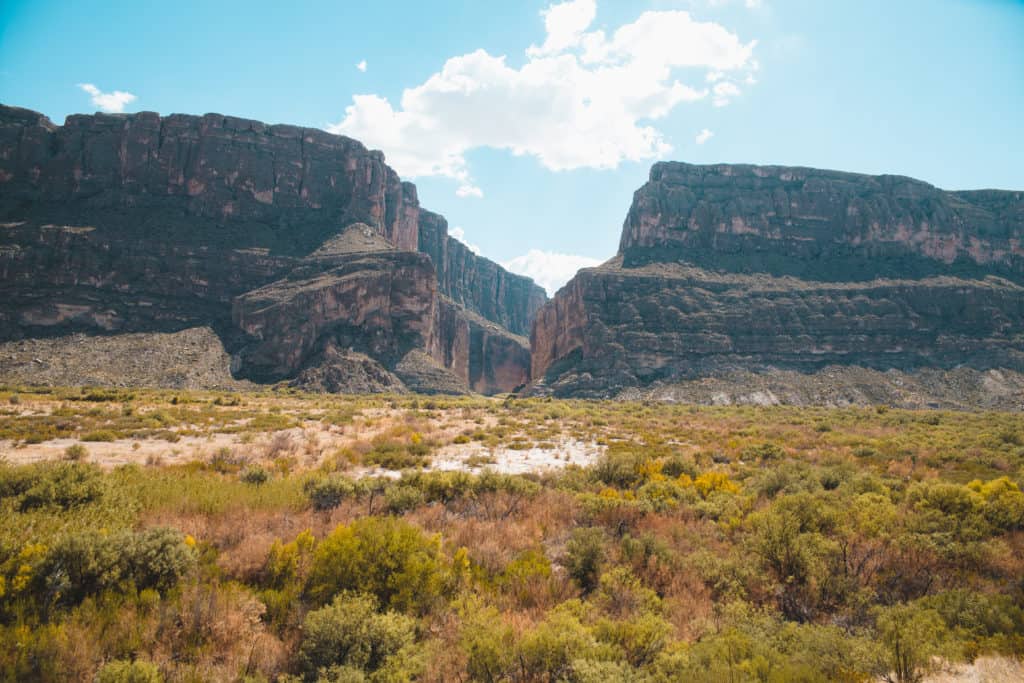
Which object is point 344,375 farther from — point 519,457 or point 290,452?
point 519,457

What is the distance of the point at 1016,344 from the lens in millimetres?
64875

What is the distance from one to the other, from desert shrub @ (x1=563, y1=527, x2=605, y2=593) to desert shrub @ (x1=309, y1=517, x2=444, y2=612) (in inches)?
67.4

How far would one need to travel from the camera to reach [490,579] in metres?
5.43

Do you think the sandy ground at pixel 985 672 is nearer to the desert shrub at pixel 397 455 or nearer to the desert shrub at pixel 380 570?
the desert shrub at pixel 380 570

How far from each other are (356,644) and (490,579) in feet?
6.78

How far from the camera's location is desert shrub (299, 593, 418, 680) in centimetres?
355

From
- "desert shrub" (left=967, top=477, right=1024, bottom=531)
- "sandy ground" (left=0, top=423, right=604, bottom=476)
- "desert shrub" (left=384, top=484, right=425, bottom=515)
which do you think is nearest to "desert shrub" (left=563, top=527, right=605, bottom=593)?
"desert shrub" (left=384, top=484, right=425, bottom=515)

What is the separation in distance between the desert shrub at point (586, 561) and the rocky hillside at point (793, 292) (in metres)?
57.4

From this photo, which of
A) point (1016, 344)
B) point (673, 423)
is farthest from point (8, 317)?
point (1016, 344)

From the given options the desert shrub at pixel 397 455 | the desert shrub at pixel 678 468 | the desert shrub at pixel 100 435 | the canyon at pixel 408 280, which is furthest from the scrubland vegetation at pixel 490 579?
the canyon at pixel 408 280

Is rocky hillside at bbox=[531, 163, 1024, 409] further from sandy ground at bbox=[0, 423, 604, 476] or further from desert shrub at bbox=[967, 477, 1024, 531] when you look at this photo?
desert shrub at bbox=[967, 477, 1024, 531]

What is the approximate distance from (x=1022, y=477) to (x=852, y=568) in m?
8.25

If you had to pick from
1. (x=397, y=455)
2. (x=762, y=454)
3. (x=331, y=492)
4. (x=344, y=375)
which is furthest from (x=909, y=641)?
(x=344, y=375)

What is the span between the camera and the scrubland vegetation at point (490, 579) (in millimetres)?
3662
